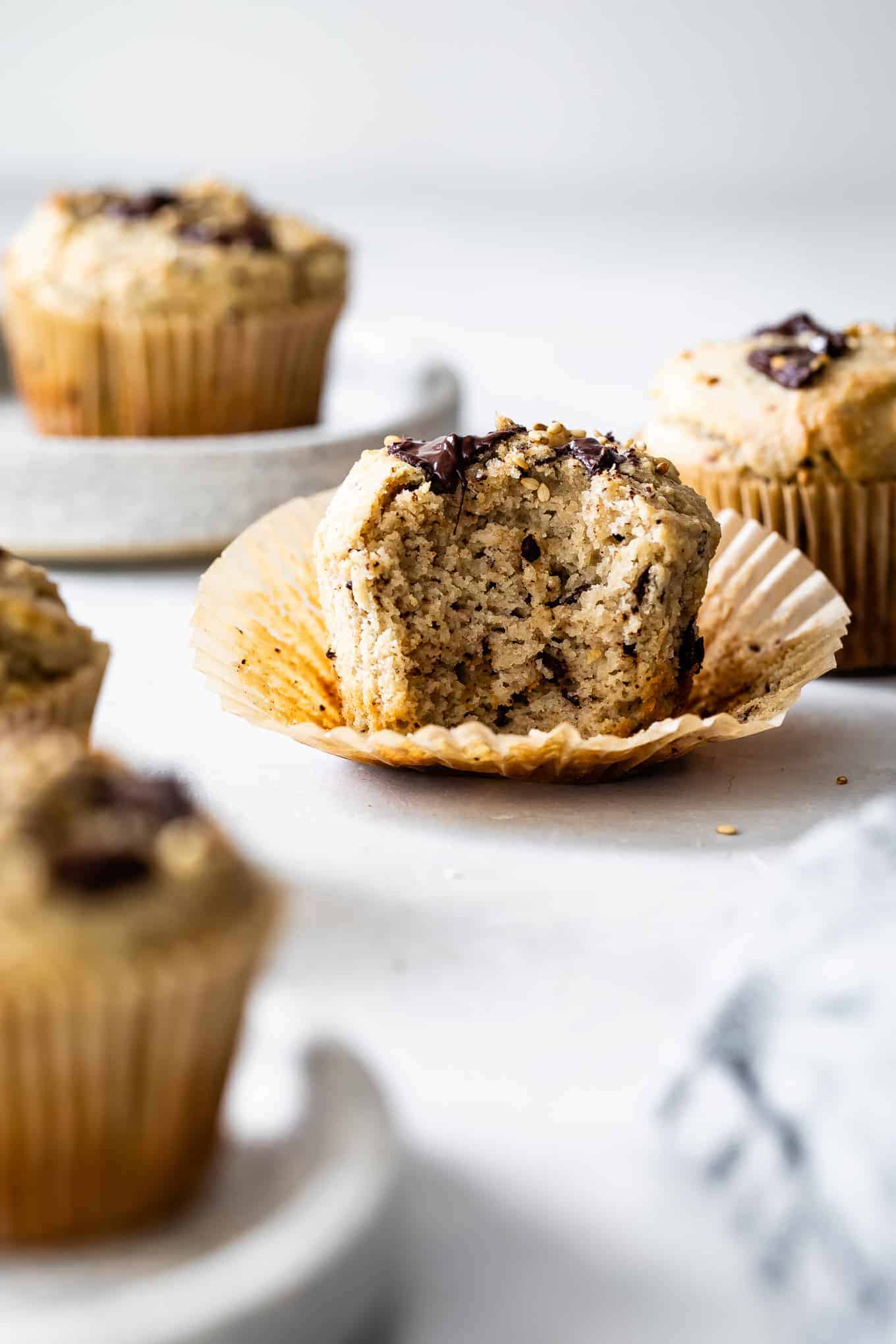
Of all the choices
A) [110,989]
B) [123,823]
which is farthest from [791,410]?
[110,989]

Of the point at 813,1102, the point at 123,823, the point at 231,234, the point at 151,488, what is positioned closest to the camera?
the point at 123,823

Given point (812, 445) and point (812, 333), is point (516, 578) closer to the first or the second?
point (812, 445)

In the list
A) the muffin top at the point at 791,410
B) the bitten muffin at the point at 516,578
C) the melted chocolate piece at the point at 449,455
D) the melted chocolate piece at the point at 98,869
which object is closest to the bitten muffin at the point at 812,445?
the muffin top at the point at 791,410

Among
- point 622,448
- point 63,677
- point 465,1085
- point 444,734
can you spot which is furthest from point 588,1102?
point 622,448

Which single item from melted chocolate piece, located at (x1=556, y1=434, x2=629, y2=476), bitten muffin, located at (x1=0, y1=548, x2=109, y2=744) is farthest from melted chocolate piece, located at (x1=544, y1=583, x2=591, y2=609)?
bitten muffin, located at (x1=0, y1=548, x2=109, y2=744)

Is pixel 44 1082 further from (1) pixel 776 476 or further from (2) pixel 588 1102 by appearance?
(1) pixel 776 476
